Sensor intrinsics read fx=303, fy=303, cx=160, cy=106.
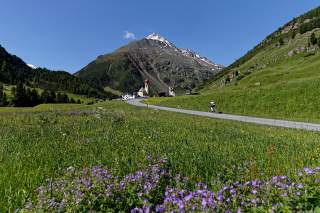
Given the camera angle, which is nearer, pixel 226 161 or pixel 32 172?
pixel 32 172

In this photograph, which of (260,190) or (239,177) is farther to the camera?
(239,177)

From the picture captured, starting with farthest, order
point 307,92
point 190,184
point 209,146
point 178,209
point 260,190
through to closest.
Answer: point 307,92 → point 209,146 → point 190,184 → point 260,190 → point 178,209

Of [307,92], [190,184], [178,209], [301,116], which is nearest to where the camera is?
[178,209]

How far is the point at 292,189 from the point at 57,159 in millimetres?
6225

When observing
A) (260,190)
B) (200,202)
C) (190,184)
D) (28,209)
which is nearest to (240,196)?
(260,190)

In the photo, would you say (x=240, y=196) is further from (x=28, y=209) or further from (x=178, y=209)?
(x=28, y=209)

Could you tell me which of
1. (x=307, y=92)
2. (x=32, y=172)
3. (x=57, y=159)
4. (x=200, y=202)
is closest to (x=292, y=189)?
(x=200, y=202)

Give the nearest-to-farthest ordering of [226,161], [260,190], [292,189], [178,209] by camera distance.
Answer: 1. [178,209]
2. [292,189]
3. [260,190]
4. [226,161]

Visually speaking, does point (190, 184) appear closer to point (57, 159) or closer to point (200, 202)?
point (200, 202)

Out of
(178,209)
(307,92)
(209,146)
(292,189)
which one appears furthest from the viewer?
(307,92)

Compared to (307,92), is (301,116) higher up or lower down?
lower down

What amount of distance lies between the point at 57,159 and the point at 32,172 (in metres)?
1.45

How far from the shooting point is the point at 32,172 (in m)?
6.97

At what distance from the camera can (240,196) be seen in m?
4.60
